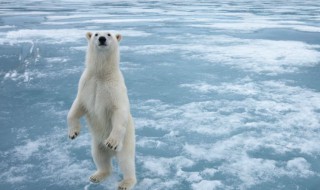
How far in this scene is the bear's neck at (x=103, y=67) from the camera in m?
2.71

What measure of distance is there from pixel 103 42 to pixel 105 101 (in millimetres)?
419

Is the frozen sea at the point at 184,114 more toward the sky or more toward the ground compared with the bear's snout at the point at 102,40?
more toward the ground

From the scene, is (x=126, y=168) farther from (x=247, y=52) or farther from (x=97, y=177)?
(x=247, y=52)

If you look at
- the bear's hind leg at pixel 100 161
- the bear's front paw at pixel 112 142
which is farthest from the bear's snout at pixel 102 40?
the bear's hind leg at pixel 100 161

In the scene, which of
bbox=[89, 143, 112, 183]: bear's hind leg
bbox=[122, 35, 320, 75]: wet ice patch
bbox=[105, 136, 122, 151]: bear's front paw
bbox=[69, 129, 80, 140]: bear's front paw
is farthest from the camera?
bbox=[122, 35, 320, 75]: wet ice patch

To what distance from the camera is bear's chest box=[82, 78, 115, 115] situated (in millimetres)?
2639

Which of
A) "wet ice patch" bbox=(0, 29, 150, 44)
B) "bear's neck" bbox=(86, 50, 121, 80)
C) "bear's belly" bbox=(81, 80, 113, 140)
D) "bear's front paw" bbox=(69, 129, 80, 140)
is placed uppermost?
"bear's neck" bbox=(86, 50, 121, 80)

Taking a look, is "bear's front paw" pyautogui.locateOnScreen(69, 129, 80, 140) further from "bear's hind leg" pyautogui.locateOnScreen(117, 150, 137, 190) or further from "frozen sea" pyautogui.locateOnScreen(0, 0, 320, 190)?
"frozen sea" pyautogui.locateOnScreen(0, 0, 320, 190)

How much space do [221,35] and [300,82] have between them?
560 cm

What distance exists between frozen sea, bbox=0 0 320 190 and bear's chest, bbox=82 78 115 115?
0.65 m

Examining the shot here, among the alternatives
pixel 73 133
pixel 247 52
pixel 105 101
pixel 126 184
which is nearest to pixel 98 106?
pixel 105 101

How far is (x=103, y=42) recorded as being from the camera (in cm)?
262

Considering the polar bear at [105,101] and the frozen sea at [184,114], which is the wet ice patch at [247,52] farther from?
the polar bear at [105,101]

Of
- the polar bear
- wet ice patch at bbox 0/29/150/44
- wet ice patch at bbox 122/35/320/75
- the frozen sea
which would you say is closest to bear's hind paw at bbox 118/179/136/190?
the polar bear
